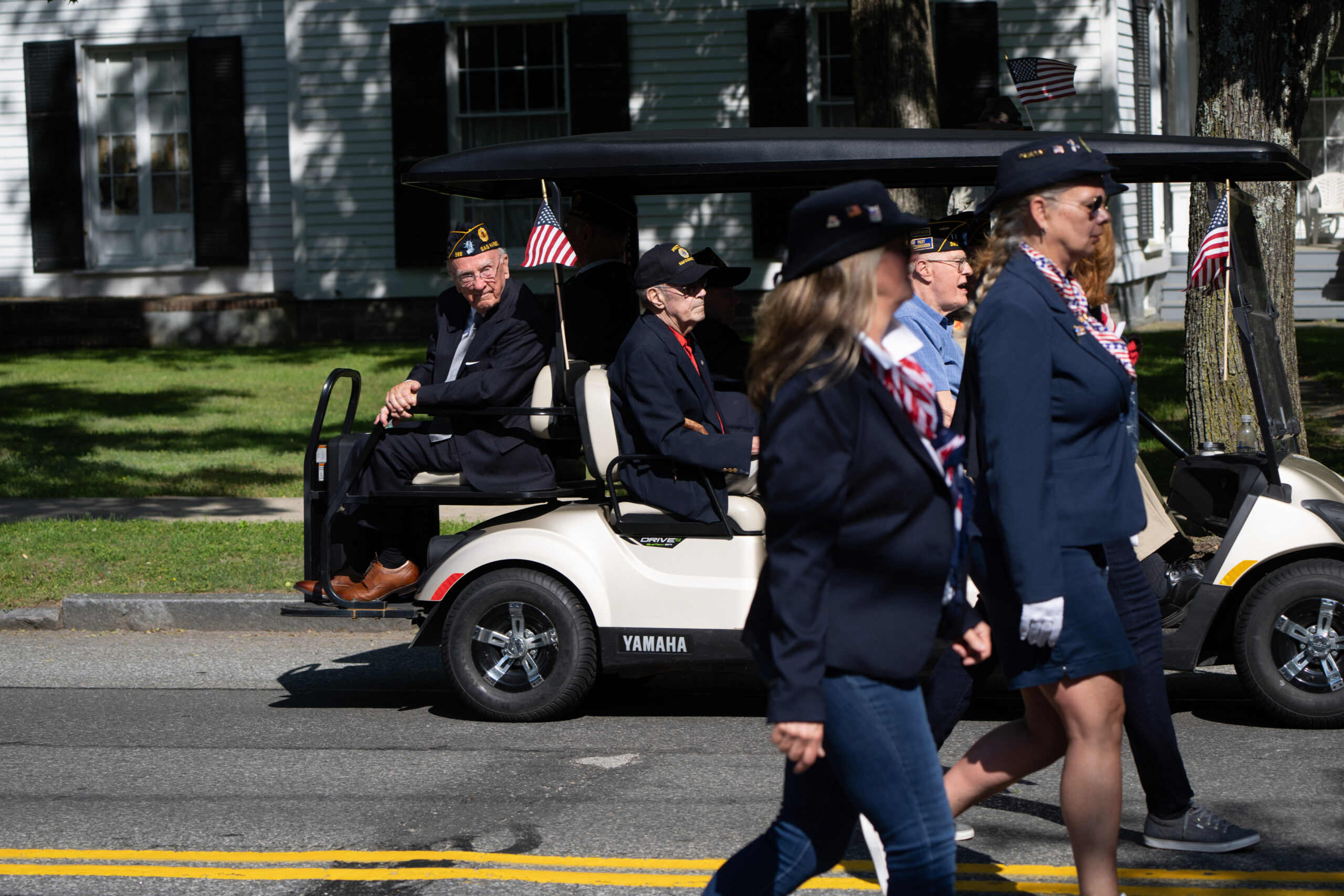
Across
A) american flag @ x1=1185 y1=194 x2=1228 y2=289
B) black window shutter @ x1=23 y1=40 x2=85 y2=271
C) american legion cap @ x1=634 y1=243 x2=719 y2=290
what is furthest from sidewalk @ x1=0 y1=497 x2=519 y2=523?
black window shutter @ x1=23 y1=40 x2=85 y2=271

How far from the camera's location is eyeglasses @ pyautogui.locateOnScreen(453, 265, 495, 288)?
6.39m

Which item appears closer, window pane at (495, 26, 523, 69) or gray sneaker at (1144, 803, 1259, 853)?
gray sneaker at (1144, 803, 1259, 853)

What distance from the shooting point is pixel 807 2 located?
1923 centimetres

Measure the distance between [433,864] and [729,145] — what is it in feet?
9.80

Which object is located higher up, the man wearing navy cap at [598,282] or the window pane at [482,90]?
the window pane at [482,90]

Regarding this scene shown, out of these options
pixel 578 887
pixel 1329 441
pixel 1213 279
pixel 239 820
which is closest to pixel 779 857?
pixel 578 887

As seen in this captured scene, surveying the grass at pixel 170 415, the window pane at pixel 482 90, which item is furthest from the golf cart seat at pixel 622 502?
the window pane at pixel 482 90

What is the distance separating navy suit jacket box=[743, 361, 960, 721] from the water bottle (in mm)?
3461

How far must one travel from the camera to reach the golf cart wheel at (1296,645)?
5551 millimetres

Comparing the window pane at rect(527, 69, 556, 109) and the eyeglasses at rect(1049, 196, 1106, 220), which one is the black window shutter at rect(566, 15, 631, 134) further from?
the eyeglasses at rect(1049, 196, 1106, 220)

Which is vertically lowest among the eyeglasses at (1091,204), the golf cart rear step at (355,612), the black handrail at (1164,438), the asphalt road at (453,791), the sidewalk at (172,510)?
the asphalt road at (453,791)

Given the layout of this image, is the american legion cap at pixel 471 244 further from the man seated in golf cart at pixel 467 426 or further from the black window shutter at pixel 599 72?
the black window shutter at pixel 599 72

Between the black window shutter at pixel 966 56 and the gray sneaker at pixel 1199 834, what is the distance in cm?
1515

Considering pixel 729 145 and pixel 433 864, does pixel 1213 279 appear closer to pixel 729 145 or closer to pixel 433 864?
pixel 729 145
